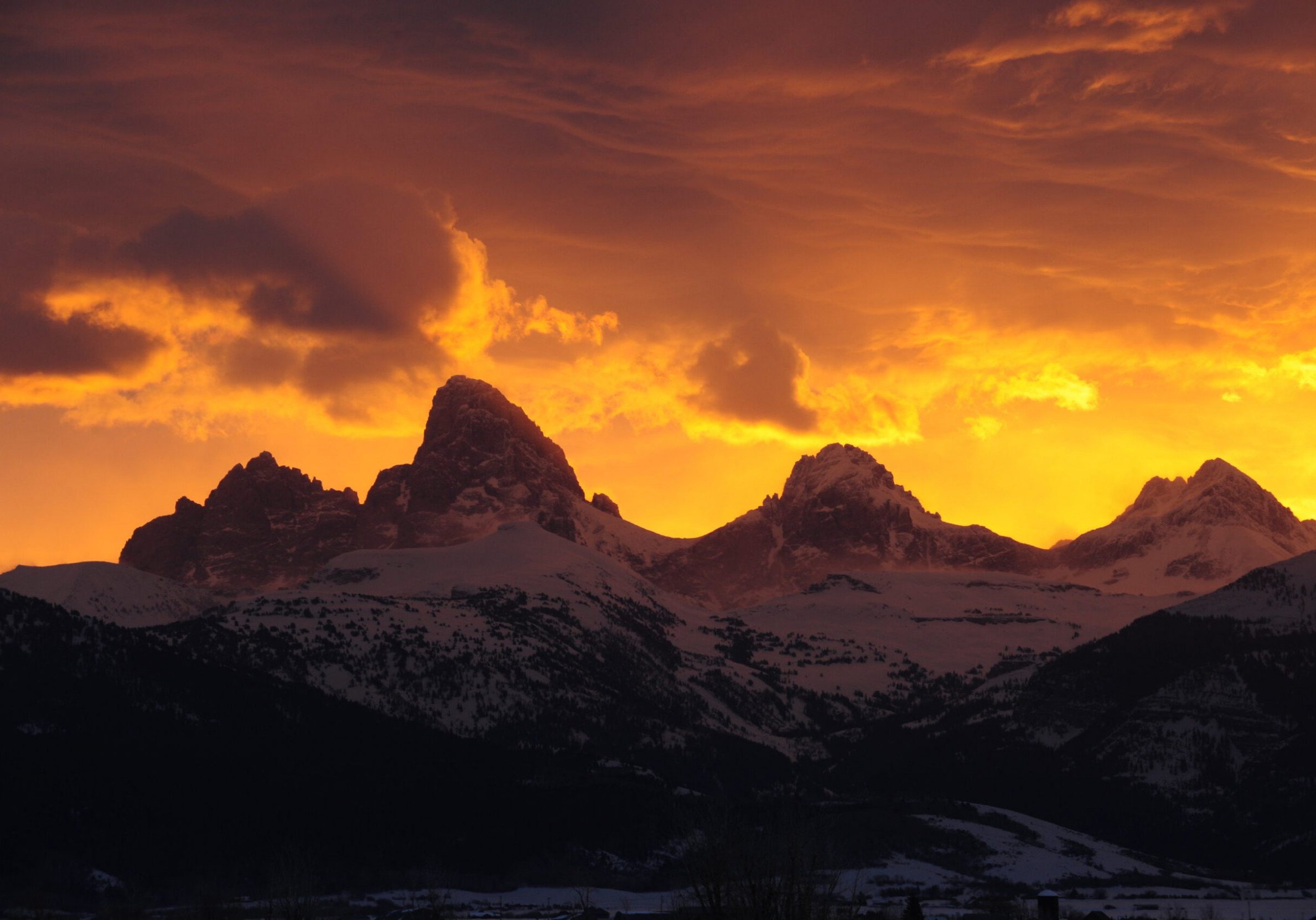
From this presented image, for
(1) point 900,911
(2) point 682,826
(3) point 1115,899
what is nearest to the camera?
(2) point 682,826

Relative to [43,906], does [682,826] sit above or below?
above

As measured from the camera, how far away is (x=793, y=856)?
3743 inches

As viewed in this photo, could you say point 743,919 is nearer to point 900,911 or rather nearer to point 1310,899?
point 900,911

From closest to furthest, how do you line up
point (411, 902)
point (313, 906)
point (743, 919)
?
1. point (743, 919)
2. point (313, 906)
3. point (411, 902)

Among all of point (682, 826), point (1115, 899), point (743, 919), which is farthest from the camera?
point (1115, 899)

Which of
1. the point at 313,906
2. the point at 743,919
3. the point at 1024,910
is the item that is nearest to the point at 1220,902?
the point at 1024,910

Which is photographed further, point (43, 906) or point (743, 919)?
point (43, 906)

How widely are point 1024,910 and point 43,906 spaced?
327 feet

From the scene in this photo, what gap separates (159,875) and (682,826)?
3601 inches

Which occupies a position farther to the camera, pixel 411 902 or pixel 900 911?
pixel 411 902

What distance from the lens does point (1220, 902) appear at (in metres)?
190

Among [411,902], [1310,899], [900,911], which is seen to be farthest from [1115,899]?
[411,902]

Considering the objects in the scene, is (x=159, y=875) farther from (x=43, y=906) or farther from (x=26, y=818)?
(x=43, y=906)

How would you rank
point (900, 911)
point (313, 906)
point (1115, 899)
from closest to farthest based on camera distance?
point (313, 906), point (900, 911), point (1115, 899)
